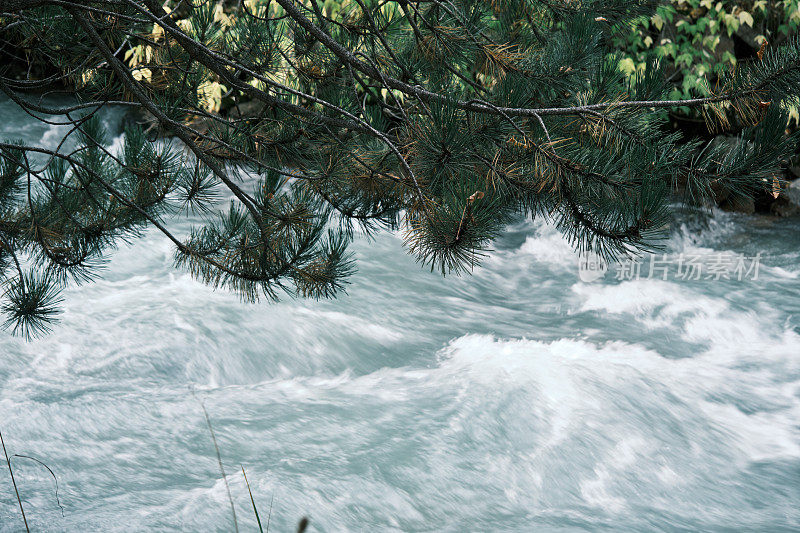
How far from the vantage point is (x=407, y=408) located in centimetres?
289

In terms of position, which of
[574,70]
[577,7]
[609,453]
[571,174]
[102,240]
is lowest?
[609,453]

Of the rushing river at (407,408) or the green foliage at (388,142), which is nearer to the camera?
the green foliage at (388,142)

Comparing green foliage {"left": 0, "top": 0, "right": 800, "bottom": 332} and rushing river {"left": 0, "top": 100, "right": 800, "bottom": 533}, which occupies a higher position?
green foliage {"left": 0, "top": 0, "right": 800, "bottom": 332}

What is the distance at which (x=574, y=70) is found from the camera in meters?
1.88

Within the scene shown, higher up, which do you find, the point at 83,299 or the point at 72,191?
the point at 72,191

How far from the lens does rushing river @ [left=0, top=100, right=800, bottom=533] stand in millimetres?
2150

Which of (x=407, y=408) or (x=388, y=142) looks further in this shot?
(x=407, y=408)

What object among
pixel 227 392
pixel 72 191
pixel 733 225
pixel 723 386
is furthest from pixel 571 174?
pixel 733 225

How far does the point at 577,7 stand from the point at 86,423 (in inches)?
98.4

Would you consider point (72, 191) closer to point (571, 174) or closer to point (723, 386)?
point (571, 174)

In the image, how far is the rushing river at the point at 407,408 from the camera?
2.15 m

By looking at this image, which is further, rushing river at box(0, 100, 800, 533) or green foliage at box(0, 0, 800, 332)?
rushing river at box(0, 100, 800, 533)

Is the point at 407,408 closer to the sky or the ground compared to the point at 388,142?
closer to the ground

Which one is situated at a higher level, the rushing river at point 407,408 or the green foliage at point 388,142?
the green foliage at point 388,142
